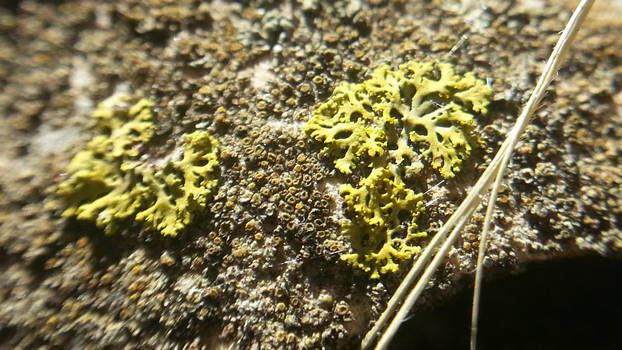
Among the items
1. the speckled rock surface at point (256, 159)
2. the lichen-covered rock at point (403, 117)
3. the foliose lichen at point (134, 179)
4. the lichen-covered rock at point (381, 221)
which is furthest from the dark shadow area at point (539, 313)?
the foliose lichen at point (134, 179)

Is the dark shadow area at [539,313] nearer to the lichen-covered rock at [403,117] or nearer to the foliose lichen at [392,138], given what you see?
the foliose lichen at [392,138]

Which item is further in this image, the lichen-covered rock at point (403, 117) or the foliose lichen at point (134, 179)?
the lichen-covered rock at point (403, 117)

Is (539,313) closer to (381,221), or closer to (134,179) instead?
(381,221)

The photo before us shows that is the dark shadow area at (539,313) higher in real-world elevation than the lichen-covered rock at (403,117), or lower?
lower

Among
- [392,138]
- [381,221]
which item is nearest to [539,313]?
[381,221]

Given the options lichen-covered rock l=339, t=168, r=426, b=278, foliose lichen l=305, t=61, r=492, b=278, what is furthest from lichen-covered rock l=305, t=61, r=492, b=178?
lichen-covered rock l=339, t=168, r=426, b=278

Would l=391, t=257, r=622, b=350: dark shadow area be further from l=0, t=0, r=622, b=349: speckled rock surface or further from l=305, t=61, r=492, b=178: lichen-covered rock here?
l=305, t=61, r=492, b=178: lichen-covered rock
